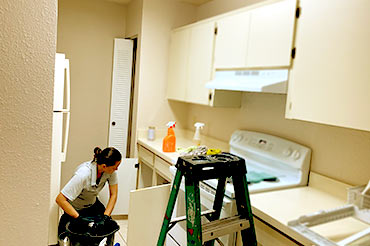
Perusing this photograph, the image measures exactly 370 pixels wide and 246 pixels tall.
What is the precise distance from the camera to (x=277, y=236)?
1448 mm

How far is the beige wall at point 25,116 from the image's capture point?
0.88 m

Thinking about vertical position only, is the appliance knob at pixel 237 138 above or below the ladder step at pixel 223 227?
above

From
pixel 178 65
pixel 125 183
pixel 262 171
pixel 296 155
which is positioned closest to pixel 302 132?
pixel 296 155

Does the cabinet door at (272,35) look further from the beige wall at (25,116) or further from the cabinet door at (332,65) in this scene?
the beige wall at (25,116)

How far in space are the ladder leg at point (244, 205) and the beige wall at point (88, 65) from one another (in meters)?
2.61

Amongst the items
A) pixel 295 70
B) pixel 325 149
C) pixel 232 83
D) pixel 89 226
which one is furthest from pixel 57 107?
pixel 325 149

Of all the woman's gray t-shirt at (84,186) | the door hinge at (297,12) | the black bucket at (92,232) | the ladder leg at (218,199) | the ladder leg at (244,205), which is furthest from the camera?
the woman's gray t-shirt at (84,186)

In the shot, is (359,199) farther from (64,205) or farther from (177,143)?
(177,143)

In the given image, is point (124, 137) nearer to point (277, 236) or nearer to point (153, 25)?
point (153, 25)

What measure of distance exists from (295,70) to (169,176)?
1354 mm

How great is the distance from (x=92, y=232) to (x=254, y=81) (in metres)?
1.61

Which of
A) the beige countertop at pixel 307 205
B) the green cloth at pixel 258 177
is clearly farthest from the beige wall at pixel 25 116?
the green cloth at pixel 258 177

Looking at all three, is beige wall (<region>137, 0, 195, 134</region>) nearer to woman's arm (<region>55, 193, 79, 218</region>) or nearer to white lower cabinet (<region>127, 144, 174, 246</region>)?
woman's arm (<region>55, 193, 79, 218</region>)

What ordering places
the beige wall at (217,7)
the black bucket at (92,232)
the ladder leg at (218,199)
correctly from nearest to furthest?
1. the ladder leg at (218,199)
2. the black bucket at (92,232)
3. the beige wall at (217,7)
